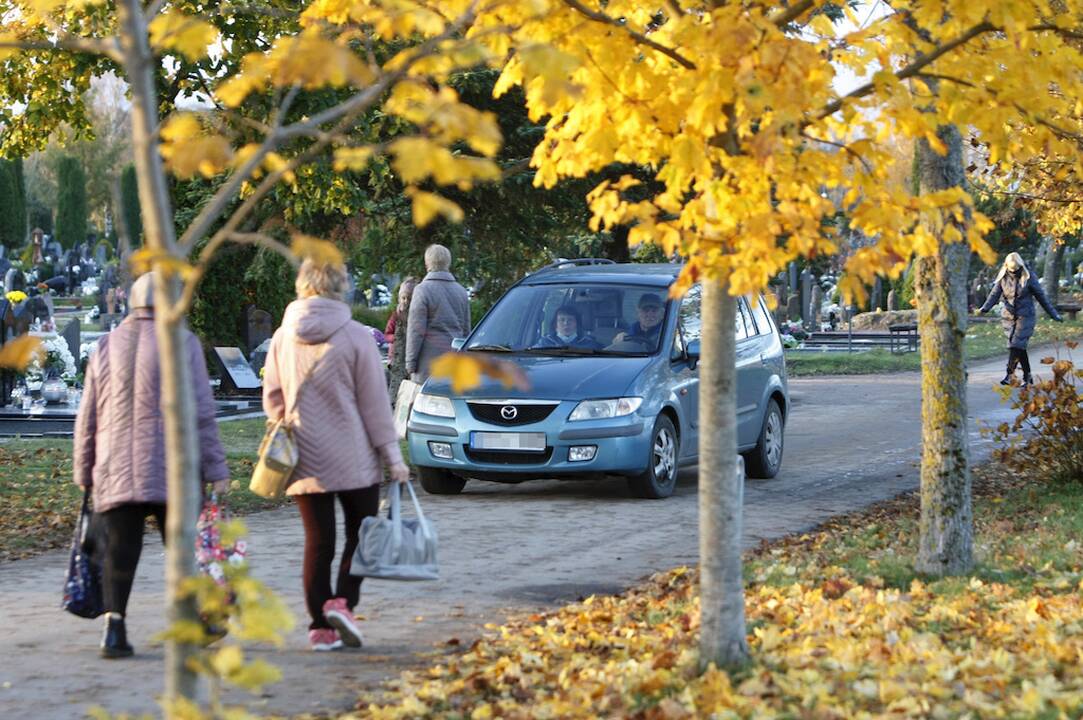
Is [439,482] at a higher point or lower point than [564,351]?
lower

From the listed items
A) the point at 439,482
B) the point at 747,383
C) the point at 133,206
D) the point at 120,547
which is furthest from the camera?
the point at 133,206

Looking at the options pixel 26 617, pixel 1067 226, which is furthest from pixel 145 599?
pixel 1067 226

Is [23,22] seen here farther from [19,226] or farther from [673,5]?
[19,226]

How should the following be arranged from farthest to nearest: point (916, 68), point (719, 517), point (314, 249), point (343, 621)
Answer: point (343, 621) < point (916, 68) < point (719, 517) < point (314, 249)

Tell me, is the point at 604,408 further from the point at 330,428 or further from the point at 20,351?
the point at 20,351

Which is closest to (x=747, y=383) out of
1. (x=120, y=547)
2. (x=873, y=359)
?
(x=120, y=547)

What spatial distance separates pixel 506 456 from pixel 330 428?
16.5ft

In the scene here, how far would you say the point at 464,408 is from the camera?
1226 cm

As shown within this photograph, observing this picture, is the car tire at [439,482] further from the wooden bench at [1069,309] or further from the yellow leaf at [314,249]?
the wooden bench at [1069,309]

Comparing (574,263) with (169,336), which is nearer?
(169,336)

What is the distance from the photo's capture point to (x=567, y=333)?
42.4 ft

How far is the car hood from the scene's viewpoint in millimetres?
12062

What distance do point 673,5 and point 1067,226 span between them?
11765mm

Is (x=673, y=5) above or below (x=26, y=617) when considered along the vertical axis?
above
